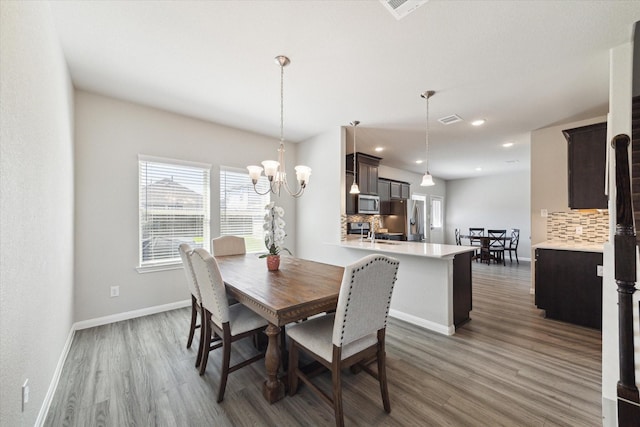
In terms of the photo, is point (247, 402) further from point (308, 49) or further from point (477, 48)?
point (477, 48)

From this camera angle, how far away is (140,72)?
8.56 feet

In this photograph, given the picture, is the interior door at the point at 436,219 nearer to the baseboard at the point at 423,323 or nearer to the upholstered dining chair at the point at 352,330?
the baseboard at the point at 423,323

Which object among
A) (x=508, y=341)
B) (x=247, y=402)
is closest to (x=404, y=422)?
(x=247, y=402)

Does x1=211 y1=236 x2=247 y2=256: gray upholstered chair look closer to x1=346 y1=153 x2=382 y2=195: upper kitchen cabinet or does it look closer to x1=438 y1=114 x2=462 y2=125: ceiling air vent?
x1=346 y1=153 x2=382 y2=195: upper kitchen cabinet

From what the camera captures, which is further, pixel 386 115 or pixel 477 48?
pixel 386 115

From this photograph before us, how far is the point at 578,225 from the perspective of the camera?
3812 mm

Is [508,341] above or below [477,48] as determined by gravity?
below

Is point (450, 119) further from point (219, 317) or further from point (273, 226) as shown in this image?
point (219, 317)

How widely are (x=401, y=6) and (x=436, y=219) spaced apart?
8.39 meters

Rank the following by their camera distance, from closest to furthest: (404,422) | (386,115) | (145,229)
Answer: (404,422) → (145,229) → (386,115)

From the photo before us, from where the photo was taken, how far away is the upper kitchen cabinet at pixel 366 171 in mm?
A: 5004

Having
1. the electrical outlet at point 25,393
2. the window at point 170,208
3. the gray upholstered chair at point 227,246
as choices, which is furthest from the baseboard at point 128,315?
the electrical outlet at point 25,393

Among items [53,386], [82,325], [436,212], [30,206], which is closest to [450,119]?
[30,206]

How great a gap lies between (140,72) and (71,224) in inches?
69.9
